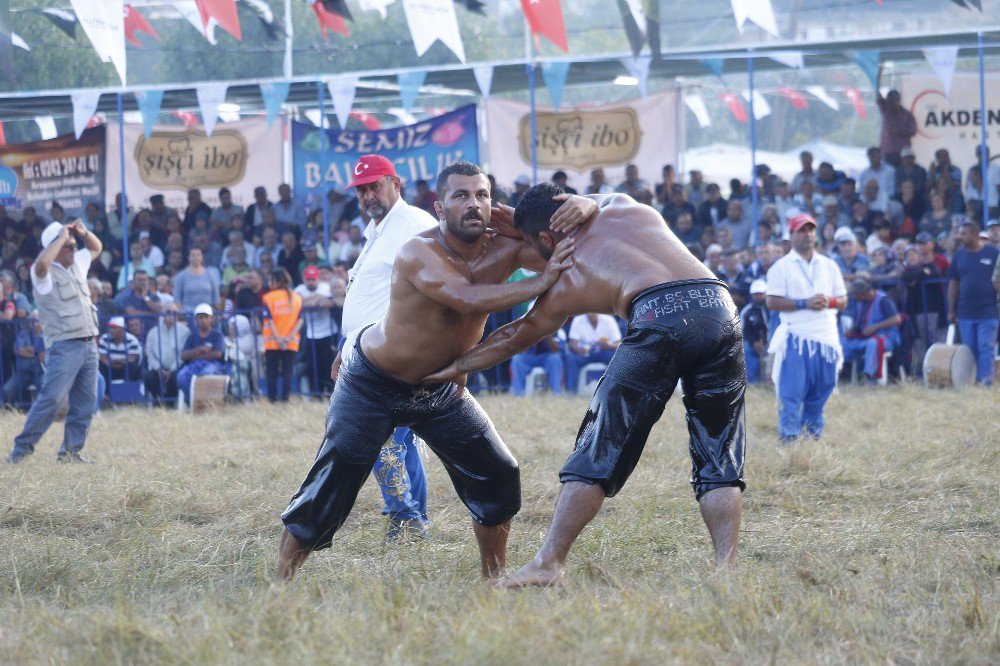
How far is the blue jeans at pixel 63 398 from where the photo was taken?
351 inches

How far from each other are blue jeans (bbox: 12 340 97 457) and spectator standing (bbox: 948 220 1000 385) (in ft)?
26.8

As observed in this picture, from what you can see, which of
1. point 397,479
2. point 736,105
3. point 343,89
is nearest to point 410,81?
point 343,89

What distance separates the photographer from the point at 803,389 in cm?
864

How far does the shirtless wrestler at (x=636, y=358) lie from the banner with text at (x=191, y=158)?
42.4 feet

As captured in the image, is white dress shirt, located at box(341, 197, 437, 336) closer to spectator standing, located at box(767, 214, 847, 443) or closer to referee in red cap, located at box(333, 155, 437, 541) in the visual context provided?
referee in red cap, located at box(333, 155, 437, 541)

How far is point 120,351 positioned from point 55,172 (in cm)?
488

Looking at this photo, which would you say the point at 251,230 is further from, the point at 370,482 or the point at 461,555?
the point at 461,555

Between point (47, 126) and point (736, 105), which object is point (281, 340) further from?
point (736, 105)

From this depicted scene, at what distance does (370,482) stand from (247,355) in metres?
6.56

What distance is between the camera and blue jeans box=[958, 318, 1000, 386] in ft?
38.7

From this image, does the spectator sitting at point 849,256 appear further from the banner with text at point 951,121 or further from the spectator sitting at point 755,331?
the banner with text at point 951,121

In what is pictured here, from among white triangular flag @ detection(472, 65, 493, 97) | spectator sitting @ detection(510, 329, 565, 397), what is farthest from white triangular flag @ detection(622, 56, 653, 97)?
spectator sitting @ detection(510, 329, 565, 397)

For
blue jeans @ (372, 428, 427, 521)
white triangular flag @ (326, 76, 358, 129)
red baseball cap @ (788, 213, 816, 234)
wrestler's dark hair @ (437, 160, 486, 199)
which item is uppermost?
white triangular flag @ (326, 76, 358, 129)

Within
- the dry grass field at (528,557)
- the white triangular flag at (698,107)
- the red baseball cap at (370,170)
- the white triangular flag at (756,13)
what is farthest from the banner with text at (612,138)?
the white triangular flag at (698,107)
